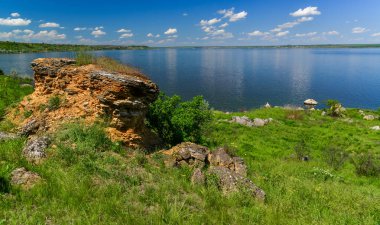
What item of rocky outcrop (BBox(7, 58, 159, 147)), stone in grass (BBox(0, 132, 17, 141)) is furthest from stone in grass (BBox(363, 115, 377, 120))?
stone in grass (BBox(0, 132, 17, 141))

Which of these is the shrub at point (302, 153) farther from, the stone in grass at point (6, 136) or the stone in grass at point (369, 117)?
the stone in grass at point (369, 117)

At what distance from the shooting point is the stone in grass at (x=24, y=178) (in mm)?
9870

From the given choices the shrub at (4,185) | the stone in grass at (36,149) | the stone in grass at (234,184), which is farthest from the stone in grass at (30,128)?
the stone in grass at (234,184)

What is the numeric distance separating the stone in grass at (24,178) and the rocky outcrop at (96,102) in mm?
5325

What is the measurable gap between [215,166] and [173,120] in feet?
26.4

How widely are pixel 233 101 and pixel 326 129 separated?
113 ft

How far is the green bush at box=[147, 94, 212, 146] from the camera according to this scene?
22344 mm

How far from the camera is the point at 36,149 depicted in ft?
41.3

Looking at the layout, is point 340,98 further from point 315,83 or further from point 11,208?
point 11,208

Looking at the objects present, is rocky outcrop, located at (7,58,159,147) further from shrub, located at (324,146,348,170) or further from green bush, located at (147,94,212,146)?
shrub, located at (324,146,348,170)

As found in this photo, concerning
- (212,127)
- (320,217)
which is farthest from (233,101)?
(320,217)

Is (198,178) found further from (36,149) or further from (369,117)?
(369,117)

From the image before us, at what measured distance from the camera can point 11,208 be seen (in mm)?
8484

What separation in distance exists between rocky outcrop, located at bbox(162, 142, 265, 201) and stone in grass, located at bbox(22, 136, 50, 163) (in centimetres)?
585
